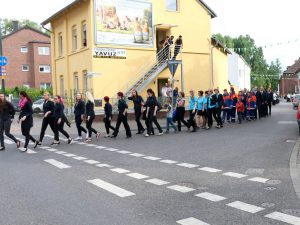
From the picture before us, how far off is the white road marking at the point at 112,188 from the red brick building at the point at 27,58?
51491 mm

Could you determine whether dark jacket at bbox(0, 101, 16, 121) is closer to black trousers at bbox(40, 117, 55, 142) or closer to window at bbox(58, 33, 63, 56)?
black trousers at bbox(40, 117, 55, 142)

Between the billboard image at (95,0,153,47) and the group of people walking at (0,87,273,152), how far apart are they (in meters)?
6.93

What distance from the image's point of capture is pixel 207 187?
21.8ft

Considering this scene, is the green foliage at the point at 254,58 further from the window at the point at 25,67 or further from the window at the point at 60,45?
the window at the point at 60,45

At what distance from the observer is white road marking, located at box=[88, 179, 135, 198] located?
6.26 m

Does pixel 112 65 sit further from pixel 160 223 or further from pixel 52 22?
pixel 160 223

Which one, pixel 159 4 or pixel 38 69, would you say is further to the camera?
pixel 38 69

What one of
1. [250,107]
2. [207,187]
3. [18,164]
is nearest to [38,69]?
[250,107]

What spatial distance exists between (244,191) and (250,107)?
1533cm

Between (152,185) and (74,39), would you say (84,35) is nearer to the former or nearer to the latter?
(74,39)

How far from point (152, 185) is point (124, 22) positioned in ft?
61.5

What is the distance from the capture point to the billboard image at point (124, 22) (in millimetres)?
23328

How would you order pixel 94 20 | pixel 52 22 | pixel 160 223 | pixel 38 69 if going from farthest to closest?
pixel 38 69
pixel 52 22
pixel 94 20
pixel 160 223

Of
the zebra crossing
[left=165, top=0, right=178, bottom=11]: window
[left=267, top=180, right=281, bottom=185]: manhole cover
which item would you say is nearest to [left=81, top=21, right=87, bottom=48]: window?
[left=165, top=0, right=178, bottom=11]: window
